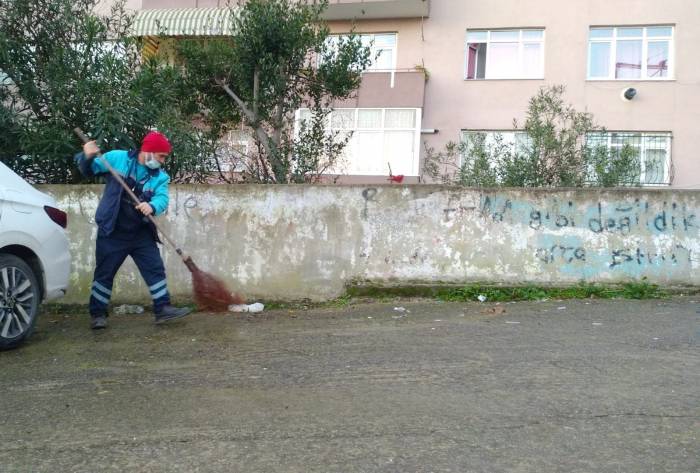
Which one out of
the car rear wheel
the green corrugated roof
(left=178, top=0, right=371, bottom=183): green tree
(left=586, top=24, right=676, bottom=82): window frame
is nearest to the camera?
the car rear wheel

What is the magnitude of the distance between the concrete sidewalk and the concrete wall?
92cm

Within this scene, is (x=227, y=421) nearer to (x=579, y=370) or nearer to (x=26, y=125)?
(x=579, y=370)

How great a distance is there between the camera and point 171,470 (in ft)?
9.11

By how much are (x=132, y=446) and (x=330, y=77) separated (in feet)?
19.6

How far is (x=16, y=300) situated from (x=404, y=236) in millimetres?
3870

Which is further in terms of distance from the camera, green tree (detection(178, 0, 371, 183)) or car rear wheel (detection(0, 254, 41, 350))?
green tree (detection(178, 0, 371, 183))

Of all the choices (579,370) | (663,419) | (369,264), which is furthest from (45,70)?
(663,419)

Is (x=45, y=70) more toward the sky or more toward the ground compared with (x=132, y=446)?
more toward the sky

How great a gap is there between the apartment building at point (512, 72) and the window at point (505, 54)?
0.09ft

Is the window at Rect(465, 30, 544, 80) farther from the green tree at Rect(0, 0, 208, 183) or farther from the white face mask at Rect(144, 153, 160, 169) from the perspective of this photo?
the white face mask at Rect(144, 153, 160, 169)

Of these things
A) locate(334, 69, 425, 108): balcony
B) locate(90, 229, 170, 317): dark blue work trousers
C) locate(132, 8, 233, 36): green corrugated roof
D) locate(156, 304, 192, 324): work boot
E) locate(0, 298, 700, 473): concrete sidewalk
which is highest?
locate(132, 8, 233, 36): green corrugated roof

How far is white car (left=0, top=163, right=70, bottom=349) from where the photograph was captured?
15.2ft

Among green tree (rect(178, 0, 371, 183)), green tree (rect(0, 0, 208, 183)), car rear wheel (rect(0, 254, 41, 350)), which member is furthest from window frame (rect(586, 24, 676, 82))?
car rear wheel (rect(0, 254, 41, 350))

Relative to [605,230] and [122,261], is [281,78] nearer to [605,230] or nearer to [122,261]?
[122,261]
